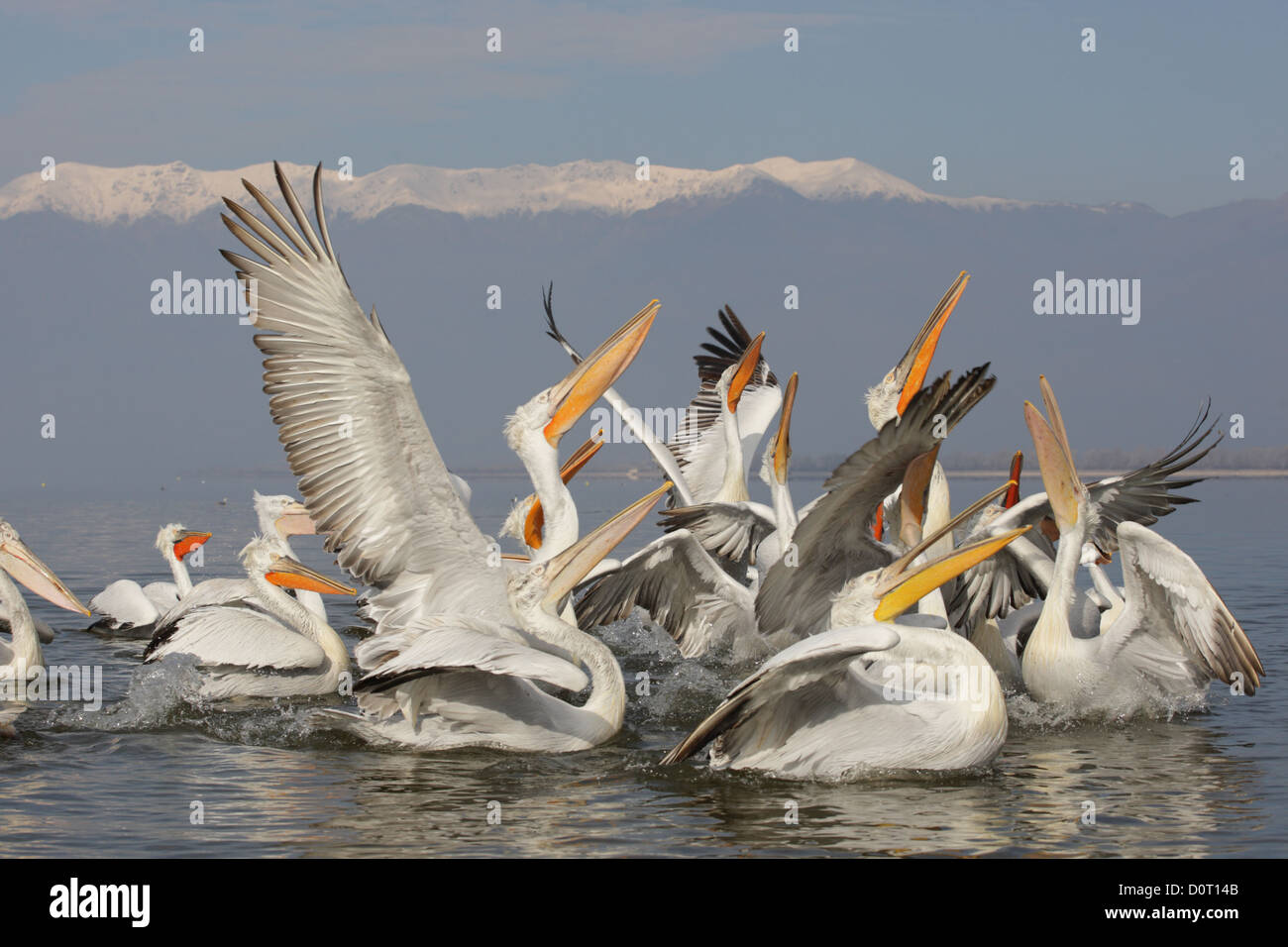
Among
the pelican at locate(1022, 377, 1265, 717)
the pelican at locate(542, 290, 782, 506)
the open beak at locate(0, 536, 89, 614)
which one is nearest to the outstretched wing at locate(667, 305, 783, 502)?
the pelican at locate(542, 290, 782, 506)

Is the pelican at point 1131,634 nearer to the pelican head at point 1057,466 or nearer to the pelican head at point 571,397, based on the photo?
the pelican head at point 1057,466

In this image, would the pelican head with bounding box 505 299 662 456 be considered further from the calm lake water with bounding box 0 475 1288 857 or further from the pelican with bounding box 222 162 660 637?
the calm lake water with bounding box 0 475 1288 857

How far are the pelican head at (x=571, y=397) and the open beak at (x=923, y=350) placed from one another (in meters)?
1.39

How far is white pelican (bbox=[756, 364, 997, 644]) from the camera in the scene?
18.3ft

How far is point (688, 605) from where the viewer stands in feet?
25.5

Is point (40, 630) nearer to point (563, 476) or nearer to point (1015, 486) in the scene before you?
point (563, 476)

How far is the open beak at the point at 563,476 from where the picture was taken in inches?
299

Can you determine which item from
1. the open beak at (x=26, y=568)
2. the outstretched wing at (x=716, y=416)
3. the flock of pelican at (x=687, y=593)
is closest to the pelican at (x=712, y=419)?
the outstretched wing at (x=716, y=416)

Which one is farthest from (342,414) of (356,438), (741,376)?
(741,376)

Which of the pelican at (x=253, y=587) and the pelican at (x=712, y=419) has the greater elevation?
the pelican at (x=712, y=419)

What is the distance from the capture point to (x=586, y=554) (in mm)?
6004

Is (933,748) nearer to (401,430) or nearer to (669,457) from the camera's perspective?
(401,430)

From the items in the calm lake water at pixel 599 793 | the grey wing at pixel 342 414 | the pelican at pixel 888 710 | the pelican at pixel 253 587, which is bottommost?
the calm lake water at pixel 599 793
